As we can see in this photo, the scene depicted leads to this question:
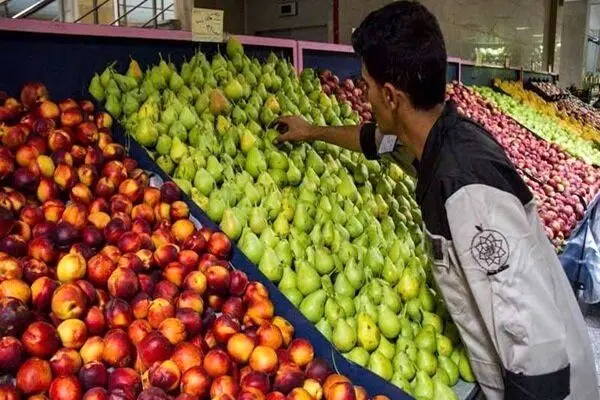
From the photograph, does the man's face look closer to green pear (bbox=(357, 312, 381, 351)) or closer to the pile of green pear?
the pile of green pear

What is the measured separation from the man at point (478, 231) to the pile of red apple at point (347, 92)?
1.59 m

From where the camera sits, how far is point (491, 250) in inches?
53.1

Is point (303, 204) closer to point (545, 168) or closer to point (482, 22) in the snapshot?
point (545, 168)

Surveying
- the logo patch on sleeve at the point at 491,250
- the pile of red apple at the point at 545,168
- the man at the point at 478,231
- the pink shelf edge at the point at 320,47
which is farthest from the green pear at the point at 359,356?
the pile of red apple at the point at 545,168

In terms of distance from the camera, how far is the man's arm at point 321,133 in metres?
2.29

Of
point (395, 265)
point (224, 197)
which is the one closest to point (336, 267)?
point (395, 265)

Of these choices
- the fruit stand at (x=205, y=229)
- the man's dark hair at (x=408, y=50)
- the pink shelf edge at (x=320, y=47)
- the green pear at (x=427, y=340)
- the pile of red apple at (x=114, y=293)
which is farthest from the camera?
the pink shelf edge at (x=320, y=47)

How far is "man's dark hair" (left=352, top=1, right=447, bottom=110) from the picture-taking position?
1.45 meters

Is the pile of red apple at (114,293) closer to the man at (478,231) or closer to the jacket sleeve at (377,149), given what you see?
the man at (478,231)

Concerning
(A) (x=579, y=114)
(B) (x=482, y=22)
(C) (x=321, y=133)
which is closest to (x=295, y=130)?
(C) (x=321, y=133)

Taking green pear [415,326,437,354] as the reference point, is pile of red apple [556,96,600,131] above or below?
below

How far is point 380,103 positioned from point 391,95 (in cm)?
7

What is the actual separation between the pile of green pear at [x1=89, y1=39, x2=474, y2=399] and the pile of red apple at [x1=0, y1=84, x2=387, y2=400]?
15 cm

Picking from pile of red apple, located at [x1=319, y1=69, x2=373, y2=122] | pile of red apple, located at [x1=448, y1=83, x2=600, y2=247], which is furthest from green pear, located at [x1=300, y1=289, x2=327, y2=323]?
pile of red apple, located at [x1=448, y1=83, x2=600, y2=247]
